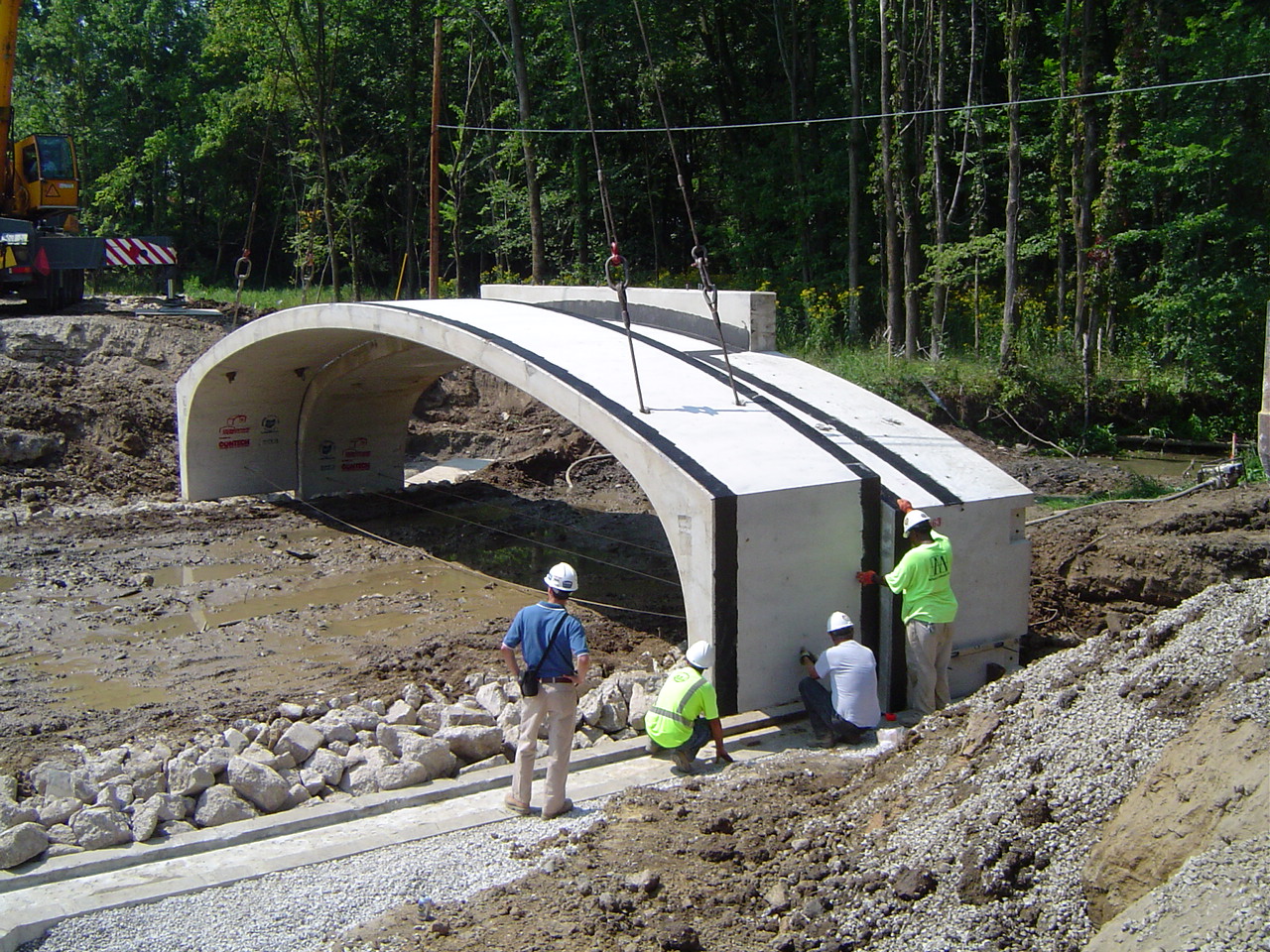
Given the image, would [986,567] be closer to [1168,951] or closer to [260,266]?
[1168,951]

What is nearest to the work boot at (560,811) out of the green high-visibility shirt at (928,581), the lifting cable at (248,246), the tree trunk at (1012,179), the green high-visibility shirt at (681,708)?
the green high-visibility shirt at (681,708)

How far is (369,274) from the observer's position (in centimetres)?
3750

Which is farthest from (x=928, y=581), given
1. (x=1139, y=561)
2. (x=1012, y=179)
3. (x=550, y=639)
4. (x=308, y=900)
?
(x=1012, y=179)

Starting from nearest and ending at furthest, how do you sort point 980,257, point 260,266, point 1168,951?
point 1168,951 → point 980,257 → point 260,266

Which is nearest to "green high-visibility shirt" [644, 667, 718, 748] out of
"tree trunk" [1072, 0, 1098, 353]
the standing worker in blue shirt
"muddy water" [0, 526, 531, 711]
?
the standing worker in blue shirt

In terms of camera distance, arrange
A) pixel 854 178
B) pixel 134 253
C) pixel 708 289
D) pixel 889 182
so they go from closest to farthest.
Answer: pixel 708 289
pixel 889 182
pixel 134 253
pixel 854 178

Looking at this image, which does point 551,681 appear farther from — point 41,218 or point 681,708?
point 41,218

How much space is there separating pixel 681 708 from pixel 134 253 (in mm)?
19620

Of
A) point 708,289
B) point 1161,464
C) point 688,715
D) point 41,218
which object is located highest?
point 41,218

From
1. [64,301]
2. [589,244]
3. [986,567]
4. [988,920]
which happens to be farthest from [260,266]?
[988,920]

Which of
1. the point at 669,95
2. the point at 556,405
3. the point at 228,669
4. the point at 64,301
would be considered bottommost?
the point at 228,669

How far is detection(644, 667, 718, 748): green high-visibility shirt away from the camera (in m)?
7.24

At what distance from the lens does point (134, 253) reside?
22.8 m

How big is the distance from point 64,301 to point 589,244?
1263 centimetres
